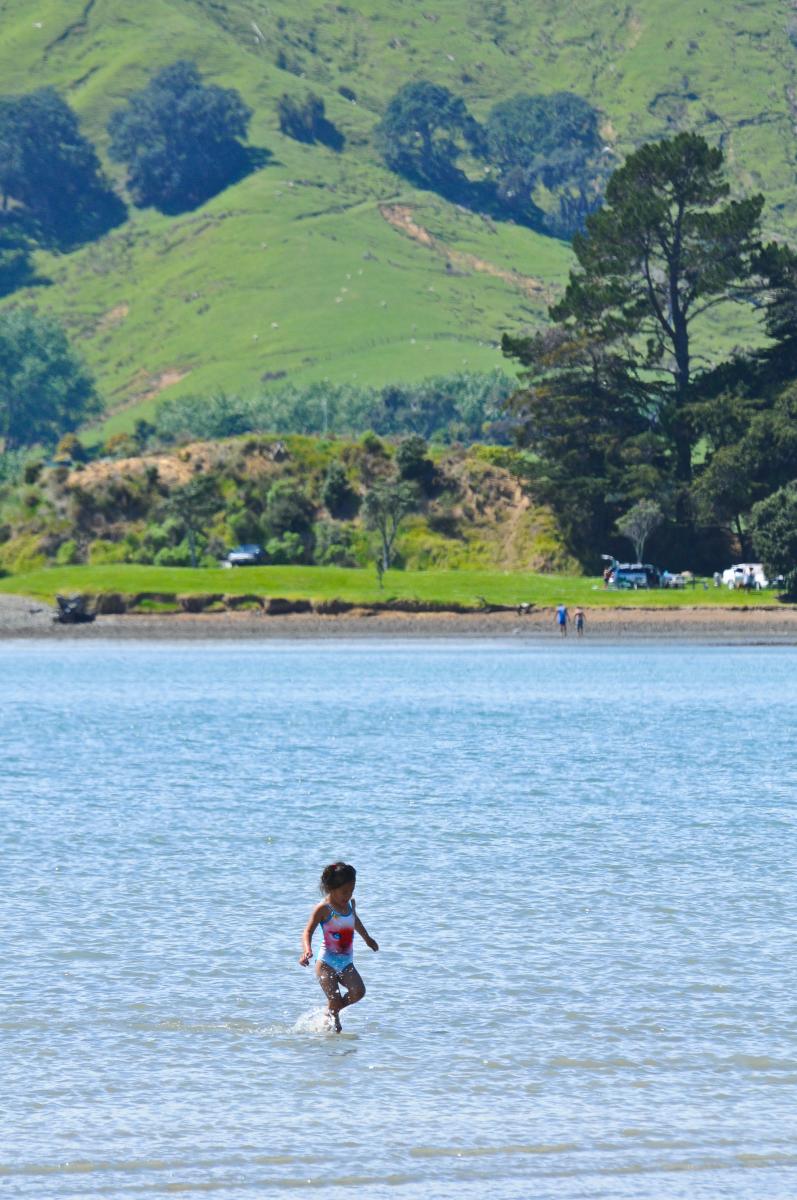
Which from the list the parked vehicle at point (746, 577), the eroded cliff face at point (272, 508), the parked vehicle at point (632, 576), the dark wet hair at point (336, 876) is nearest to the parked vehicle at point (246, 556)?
the eroded cliff face at point (272, 508)

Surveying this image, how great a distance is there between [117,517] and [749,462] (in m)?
51.8

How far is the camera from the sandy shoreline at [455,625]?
112m

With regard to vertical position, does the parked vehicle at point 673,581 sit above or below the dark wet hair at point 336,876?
above

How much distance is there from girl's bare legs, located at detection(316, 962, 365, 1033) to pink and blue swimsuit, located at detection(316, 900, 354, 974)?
6cm

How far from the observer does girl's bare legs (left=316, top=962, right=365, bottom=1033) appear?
725 inches

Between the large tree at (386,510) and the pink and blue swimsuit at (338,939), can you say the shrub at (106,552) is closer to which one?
the large tree at (386,510)

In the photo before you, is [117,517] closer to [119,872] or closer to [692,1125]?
[119,872]

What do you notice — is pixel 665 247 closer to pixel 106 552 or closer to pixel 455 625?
pixel 455 625

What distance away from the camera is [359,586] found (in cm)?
12081

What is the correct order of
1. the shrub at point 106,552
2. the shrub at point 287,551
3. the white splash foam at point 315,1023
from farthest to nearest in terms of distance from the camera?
the shrub at point 106,552 → the shrub at point 287,551 → the white splash foam at point 315,1023

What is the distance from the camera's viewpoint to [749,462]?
124 m

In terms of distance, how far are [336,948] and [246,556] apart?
117338 millimetres

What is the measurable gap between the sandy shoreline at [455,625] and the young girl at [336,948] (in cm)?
9381

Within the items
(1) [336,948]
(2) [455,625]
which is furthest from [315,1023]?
(2) [455,625]
